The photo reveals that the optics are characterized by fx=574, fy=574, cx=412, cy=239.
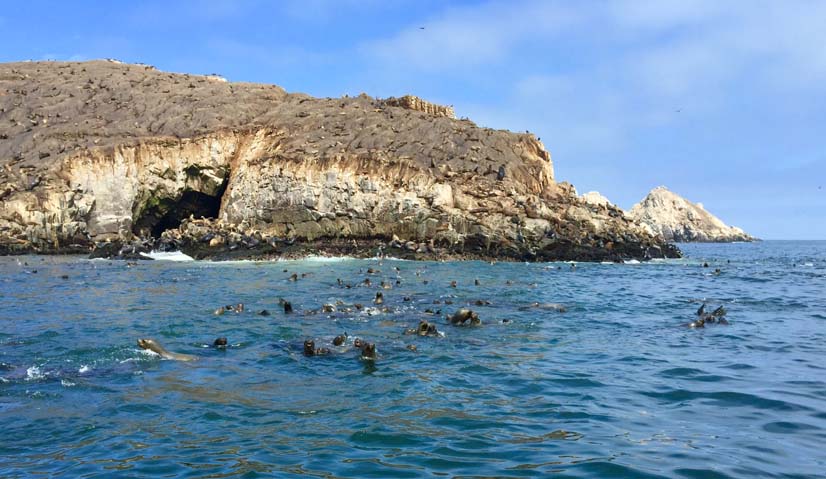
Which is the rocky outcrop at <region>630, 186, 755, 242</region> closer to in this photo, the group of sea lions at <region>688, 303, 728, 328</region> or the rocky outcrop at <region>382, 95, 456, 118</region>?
the rocky outcrop at <region>382, 95, 456, 118</region>

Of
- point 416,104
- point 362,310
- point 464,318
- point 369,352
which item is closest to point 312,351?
point 369,352

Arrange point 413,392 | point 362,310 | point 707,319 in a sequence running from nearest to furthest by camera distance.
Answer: point 413,392, point 707,319, point 362,310

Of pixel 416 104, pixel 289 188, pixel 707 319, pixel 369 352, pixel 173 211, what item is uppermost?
pixel 416 104

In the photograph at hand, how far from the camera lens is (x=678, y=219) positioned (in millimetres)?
155250

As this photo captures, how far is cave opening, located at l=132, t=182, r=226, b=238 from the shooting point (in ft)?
179

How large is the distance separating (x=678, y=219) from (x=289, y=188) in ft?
438

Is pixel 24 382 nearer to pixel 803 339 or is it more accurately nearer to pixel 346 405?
pixel 346 405

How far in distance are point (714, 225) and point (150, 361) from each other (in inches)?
6943

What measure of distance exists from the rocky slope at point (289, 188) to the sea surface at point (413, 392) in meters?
25.6

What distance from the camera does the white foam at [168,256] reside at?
43406 mm

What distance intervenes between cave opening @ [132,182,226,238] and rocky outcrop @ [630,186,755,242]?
118259 millimetres

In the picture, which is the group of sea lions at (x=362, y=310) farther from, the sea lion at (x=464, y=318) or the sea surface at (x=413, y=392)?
the sea surface at (x=413, y=392)

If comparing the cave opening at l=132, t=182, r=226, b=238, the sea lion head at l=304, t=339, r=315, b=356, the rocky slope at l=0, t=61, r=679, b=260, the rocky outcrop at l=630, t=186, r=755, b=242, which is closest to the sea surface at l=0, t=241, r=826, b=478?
the sea lion head at l=304, t=339, r=315, b=356

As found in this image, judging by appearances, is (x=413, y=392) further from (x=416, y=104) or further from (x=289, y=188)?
(x=416, y=104)
